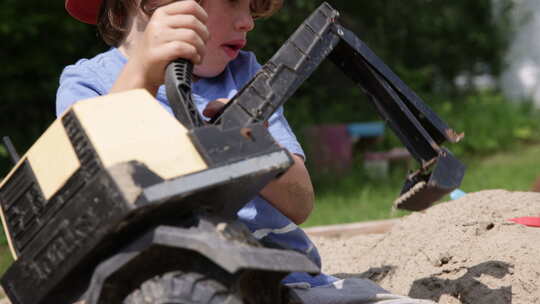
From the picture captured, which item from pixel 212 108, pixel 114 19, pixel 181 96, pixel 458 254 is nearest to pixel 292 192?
pixel 212 108

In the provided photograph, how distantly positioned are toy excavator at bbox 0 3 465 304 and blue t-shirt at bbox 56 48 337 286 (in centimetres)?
42

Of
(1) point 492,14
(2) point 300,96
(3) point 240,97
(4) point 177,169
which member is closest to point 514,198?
(3) point 240,97

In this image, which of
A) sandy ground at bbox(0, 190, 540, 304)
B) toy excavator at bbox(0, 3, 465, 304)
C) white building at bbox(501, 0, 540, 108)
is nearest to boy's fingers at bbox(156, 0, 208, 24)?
toy excavator at bbox(0, 3, 465, 304)

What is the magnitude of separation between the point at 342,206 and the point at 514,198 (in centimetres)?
227

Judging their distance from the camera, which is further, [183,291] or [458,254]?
[458,254]

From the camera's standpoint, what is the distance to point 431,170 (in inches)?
60.2

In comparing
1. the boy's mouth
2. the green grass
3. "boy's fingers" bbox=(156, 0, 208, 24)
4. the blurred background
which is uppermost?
the blurred background

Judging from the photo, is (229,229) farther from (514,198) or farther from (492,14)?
(492,14)

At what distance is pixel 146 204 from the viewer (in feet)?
3.44

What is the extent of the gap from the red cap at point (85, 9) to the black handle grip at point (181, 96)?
879 mm

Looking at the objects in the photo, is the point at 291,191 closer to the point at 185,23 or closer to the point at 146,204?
the point at 185,23

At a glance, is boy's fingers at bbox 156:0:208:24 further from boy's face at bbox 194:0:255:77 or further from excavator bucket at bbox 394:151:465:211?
excavator bucket at bbox 394:151:465:211

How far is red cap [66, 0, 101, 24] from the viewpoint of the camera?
2070 millimetres

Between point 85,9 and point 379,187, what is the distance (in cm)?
412
